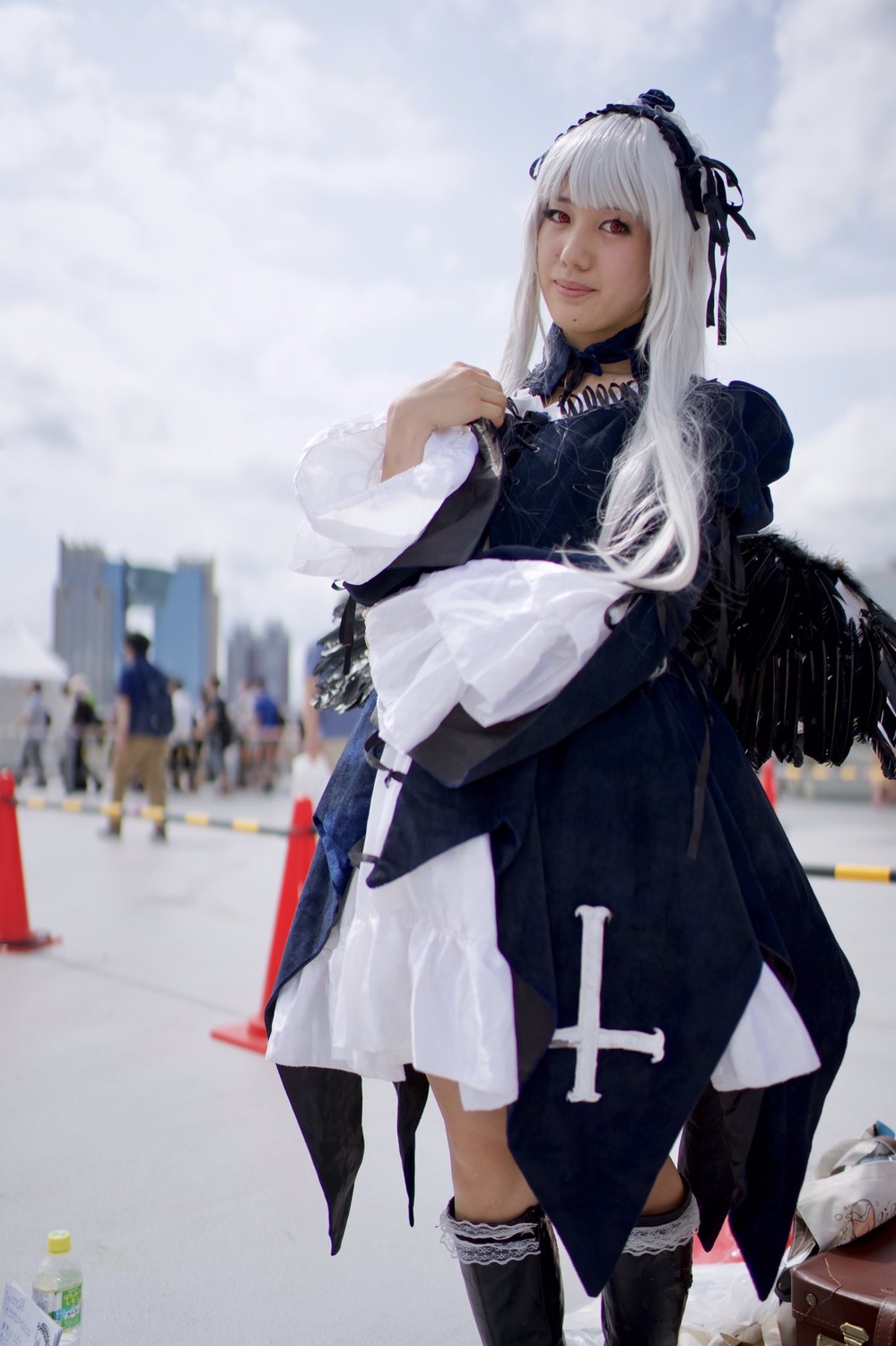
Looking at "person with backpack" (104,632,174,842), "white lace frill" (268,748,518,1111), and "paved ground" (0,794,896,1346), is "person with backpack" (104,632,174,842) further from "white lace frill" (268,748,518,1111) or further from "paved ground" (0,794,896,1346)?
"white lace frill" (268,748,518,1111)

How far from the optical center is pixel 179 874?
21.6 feet

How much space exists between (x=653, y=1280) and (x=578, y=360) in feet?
3.80

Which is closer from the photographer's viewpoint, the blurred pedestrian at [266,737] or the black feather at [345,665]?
the black feather at [345,665]

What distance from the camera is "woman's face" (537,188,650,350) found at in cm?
139

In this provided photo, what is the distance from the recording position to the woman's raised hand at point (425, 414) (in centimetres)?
126

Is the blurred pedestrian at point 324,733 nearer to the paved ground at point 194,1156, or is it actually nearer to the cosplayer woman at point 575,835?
the paved ground at point 194,1156

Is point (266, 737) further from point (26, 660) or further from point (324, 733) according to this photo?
point (324, 733)

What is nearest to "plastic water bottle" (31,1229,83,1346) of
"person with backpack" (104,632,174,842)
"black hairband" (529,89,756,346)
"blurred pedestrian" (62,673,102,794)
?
"black hairband" (529,89,756,346)

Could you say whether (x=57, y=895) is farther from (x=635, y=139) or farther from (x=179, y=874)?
(x=635, y=139)

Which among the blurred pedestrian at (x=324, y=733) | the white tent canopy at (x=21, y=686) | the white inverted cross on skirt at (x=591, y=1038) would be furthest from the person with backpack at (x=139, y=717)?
the white tent canopy at (x=21, y=686)

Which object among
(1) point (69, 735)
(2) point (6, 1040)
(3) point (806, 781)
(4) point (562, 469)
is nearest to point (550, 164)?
(4) point (562, 469)

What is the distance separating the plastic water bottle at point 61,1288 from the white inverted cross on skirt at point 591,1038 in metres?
0.87

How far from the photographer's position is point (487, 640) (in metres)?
1.10

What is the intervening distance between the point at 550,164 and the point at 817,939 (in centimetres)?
102
